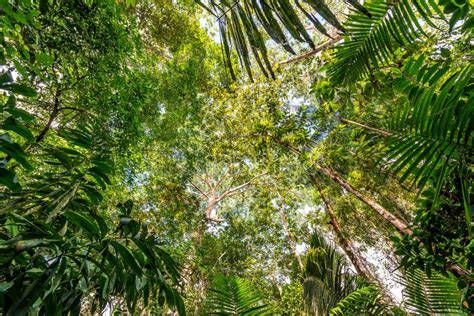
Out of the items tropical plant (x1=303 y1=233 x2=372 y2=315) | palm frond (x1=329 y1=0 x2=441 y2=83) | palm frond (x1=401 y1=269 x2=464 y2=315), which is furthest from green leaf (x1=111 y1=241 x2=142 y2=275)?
tropical plant (x1=303 y1=233 x2=372 y2=315)

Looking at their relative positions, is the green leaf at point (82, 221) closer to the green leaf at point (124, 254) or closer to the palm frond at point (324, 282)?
the green leaf at point (124, 254)

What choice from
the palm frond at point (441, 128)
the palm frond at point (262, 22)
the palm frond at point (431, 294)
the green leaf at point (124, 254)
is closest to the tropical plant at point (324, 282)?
the palm frond at point (431, 294)

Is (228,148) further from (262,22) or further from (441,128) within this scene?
(262,22)

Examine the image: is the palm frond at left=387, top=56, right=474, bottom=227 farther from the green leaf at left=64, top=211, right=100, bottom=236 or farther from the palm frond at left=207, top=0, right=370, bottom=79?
the green leaf at left=64, top=211, right=100, bottom=236

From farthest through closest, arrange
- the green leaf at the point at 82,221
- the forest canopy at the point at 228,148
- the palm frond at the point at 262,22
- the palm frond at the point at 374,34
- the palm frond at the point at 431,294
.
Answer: the palm frond at the point at 431,294 < the palm frond at the point at 374,34 < the green leaf at the point at 82,221 < the forest canopy at the point at 228,148 < the palm frond at the point at 262,22

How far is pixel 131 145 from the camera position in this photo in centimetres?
395

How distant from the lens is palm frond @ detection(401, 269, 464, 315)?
1876 millimetres

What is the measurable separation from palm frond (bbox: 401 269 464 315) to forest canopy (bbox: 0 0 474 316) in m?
0.01

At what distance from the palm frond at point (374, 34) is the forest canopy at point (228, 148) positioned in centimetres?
1

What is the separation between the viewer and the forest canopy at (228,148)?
81 cm

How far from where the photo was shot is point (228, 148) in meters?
5.46

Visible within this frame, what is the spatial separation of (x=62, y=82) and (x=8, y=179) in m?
3.14

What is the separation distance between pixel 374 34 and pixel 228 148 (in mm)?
4233

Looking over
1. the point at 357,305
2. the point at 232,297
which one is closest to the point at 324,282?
the point at 357,305
